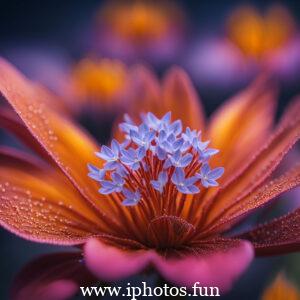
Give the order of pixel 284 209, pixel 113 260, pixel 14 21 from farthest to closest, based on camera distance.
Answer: pixel 14 21
pixel 284 209
pixel 113 260

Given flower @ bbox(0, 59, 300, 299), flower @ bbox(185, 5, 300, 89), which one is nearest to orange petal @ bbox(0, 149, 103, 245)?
flower @ bbox(0, 59, 300, 299)

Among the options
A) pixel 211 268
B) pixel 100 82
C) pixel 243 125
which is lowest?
pixel 211 268

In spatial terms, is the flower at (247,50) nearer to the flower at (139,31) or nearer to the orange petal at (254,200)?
the flower at (139,31)

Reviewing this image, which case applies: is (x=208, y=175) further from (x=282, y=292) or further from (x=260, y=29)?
(x=260, y=29)

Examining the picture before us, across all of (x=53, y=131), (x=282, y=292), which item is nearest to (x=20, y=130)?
(x=53, y=131)

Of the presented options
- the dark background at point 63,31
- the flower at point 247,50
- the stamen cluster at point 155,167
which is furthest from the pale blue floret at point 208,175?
the flower at point 247,50

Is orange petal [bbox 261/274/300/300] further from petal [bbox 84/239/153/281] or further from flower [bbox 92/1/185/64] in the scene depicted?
flower [bbox 92/1/185/64]

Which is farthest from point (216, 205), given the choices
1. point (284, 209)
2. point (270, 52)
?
point (270, 52)

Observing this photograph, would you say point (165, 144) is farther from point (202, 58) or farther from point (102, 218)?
point (202, 58)
